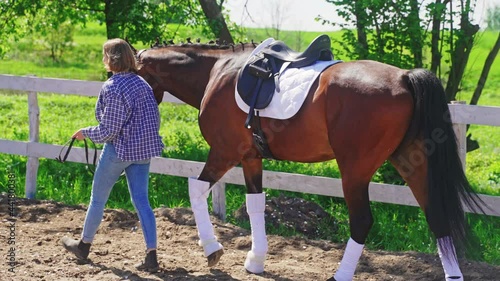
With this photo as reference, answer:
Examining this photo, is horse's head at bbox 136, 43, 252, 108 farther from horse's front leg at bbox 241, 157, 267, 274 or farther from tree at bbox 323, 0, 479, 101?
tree at bbox 323, 0, 479, 101

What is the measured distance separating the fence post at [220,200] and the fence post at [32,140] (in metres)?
2.23

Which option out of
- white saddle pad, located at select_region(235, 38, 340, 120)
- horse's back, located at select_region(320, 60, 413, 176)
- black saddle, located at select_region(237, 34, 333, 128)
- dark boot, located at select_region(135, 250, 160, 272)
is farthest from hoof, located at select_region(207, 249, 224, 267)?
horse's back, located at select_region(320, 60, 413, 176)

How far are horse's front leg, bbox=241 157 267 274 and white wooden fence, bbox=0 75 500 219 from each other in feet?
3.96

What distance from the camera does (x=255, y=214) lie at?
5.97 meters

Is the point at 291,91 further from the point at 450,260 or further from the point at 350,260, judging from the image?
the point at 450,260

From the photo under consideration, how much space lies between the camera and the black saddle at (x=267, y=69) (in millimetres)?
5570

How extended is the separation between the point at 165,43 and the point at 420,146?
96.2 inches

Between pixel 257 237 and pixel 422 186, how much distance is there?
134 centimetres

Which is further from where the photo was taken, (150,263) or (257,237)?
(257,237)

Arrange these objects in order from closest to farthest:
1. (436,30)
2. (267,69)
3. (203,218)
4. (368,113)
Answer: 1. (368,113)
2. (267,69)
3. (203,218)
4. (436,30)

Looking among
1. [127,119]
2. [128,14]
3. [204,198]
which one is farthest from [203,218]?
[128,14]

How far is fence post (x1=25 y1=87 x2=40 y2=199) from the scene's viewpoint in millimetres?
8469

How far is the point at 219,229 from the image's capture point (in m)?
7.09

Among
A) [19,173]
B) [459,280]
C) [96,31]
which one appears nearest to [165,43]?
[459,280]
